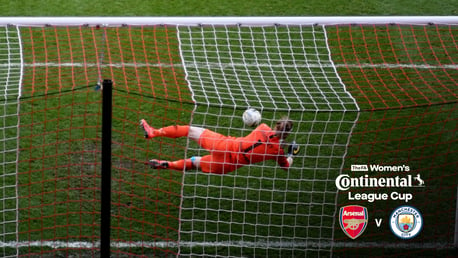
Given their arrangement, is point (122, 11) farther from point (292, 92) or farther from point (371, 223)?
point (371, 223)

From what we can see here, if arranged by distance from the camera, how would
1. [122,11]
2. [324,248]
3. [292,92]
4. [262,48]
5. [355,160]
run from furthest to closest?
[122,11] < [262,48] < [292,92] < [355,160] < [324,248]

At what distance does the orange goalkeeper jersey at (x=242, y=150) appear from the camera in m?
7.31

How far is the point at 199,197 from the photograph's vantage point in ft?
25.6

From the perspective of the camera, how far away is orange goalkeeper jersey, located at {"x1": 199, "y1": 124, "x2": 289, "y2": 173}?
24.0 feet

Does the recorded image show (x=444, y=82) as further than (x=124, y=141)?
Yes

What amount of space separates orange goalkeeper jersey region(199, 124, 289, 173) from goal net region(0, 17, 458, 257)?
0.22m

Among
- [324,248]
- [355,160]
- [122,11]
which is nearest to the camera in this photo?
[324,248]

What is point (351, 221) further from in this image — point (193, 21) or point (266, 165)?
point (193, 21)

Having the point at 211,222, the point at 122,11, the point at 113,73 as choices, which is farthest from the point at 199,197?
the point at 122,11

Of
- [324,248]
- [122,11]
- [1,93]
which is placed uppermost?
[122,11]

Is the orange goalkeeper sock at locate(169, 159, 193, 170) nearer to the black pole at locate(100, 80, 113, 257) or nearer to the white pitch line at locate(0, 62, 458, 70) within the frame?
the black pole at locate(100, 80, 113, 257)

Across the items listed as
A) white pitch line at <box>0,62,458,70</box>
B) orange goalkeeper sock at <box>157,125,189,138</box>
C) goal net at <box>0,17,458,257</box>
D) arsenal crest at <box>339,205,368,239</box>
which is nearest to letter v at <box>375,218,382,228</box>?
goal net at <box>0,17,458,257</box>

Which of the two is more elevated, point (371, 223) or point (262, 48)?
point (262, 48)

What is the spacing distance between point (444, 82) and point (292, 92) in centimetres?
223
